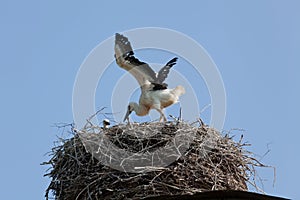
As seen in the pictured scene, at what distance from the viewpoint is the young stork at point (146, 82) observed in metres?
8.44

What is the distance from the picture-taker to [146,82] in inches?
341

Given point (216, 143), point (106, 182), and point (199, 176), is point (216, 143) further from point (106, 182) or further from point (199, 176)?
point (106, 182)

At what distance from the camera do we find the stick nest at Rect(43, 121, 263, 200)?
6.66 metres

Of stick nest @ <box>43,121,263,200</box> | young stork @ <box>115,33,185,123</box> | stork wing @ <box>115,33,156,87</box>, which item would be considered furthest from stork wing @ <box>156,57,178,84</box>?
stick nest @ <box>43,121,263,200</box>

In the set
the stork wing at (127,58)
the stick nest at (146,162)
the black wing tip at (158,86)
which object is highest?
the stork wing at (127,58)

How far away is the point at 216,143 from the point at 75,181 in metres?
1.44

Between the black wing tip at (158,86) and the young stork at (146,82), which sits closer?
the young stork at (146,82)

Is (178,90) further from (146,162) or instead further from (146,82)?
(146,162)

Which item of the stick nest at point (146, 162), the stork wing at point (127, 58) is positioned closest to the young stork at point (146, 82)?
the stork wing at point (127, 58)

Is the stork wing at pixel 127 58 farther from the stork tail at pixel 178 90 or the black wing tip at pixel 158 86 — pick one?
the stork tail at pixel 178 90

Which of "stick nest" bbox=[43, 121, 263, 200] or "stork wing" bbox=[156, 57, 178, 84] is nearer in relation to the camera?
"stick nest" bbox=[43, 121, 263, 200]

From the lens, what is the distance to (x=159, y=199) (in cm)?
595

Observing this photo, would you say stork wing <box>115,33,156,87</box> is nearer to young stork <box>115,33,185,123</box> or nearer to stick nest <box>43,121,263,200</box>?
young stork <box>115,33,185,123</box>

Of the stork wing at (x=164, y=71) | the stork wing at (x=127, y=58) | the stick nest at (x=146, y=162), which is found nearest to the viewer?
the stick nest at (x=146, y=162)
